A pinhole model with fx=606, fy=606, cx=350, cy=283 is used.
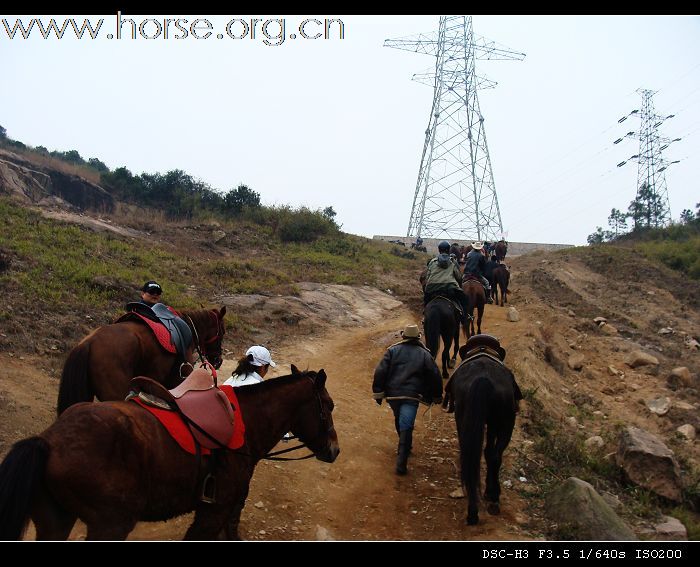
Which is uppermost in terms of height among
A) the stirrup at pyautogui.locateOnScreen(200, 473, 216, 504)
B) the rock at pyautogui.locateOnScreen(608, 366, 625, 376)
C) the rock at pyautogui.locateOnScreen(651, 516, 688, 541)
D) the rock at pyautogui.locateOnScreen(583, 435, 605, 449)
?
the stirrup at pyautogui.locateOnScreen(200, 473, 216, 504)

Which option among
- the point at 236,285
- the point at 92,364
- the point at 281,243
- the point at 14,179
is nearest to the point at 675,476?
the point at 92,364

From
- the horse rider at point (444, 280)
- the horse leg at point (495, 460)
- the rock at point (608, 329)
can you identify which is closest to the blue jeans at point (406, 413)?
the horse leg at point (495, 460)

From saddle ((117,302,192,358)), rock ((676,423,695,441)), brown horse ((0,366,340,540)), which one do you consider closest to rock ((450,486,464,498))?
brown horse ((0,366,340,540))

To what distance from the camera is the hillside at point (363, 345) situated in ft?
22.3

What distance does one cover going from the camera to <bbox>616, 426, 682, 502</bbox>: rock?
7582 millimetres

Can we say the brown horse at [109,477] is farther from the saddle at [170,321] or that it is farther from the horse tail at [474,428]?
the saddle at [170,321]

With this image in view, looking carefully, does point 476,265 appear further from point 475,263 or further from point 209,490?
point 209,490

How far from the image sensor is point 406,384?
25.0 feet

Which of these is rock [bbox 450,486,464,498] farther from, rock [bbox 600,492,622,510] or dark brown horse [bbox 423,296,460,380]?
dark brown horse [bbox 423,296,460,380]

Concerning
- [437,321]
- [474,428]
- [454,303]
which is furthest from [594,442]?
[474,428]

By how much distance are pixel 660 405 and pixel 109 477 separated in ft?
37.3

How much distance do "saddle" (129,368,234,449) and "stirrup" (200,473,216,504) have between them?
0.22m

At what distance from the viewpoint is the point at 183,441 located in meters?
4.22

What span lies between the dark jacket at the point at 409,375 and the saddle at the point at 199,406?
11.2ft
